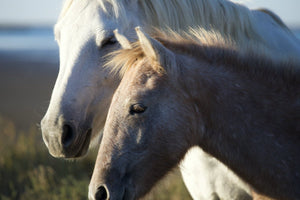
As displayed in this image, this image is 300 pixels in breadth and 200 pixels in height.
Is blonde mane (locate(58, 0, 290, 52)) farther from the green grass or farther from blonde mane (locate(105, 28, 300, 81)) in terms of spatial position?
the green grass

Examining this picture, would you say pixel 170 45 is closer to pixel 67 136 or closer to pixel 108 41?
pixel 108 41

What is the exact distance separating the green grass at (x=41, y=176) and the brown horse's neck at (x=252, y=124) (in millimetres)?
2381

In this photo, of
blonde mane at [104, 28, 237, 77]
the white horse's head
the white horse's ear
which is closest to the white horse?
the white horse's head

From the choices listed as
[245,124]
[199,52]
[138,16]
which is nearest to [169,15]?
[138,16]

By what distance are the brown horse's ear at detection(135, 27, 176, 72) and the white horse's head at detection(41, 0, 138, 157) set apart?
590mm

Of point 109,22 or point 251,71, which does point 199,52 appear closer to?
point 251,71

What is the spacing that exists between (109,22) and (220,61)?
0.84 m

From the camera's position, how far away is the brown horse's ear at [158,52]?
204 cm

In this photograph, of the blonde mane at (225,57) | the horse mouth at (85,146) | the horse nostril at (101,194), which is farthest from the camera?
the horse mouth at (85,146)

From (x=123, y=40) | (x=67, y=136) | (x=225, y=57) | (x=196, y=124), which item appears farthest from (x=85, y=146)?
(x=225, y=57)

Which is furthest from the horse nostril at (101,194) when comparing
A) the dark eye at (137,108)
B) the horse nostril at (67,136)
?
the horse nostril at (67,136)

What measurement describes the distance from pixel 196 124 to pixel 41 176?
10.7ft

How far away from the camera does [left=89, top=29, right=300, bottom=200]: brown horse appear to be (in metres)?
2.06

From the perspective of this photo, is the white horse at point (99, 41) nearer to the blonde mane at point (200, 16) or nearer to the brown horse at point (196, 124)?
the blonde mane at point (200, 16)
